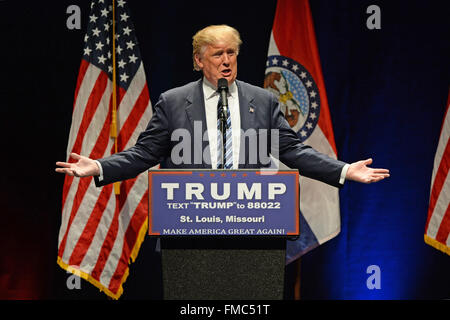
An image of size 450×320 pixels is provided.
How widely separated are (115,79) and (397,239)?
254 cm

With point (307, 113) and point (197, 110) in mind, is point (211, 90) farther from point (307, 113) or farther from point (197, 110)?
point (307, 113)

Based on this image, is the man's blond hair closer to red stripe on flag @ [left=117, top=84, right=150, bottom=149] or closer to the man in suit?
the man in suit

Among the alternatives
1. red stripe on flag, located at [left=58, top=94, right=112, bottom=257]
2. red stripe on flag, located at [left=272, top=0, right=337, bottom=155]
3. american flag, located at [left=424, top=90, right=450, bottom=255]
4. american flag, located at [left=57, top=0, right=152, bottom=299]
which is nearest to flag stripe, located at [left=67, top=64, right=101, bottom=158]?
american flag, located at [left=57, top=0, right=152, bottom=299]

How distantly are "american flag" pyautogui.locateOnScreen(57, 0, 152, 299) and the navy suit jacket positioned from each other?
1675mm

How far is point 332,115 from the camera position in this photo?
4695 millimetres

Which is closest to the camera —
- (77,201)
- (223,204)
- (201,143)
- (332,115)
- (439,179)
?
(223,204)

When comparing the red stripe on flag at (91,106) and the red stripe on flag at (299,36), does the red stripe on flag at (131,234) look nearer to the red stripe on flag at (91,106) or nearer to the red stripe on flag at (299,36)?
the red stripe on flag at (91,106)

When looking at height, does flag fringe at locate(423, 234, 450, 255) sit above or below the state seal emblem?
below

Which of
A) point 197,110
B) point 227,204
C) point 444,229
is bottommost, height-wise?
point 444,229

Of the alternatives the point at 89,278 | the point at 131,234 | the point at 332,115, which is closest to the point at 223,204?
the point at 131,234

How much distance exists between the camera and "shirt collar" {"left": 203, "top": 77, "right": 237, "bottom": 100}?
8.87 feet

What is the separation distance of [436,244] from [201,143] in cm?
253

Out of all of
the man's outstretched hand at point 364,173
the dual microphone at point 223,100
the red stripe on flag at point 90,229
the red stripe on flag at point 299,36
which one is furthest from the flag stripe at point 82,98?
the man's outstretched hand at point 364,173

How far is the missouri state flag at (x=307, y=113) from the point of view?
443 centimetres
